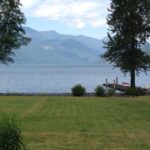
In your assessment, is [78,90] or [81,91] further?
[81,91]

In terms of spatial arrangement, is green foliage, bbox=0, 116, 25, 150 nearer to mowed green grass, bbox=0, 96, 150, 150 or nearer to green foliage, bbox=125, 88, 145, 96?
mowed green grass, bbox=0, 96, 150, 150

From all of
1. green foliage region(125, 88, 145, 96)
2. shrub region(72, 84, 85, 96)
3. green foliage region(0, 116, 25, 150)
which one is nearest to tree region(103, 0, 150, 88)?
green foliage region(125, 88, 145, 96)

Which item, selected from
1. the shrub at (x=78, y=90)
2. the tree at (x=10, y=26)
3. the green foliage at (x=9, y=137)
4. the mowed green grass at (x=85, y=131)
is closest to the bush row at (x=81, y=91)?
the shrub at (x=78, y=90)

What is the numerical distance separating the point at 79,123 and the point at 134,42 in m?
39.2

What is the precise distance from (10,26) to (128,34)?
14396mm

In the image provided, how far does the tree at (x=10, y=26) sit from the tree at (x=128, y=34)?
10.8m

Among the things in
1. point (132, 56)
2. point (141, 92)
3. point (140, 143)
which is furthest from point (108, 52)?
point (140, 143)

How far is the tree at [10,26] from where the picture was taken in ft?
206

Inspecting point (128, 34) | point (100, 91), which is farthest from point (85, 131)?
point (128, 34)

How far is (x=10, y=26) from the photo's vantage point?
6369 cm

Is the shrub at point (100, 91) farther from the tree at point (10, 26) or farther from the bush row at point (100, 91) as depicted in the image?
the tree at point (10, 26)

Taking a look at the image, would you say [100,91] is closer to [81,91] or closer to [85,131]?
[81,91]

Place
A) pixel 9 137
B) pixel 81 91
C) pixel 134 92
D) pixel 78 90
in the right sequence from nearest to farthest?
pixel 9 137, pixel 78 90, pixel 81 91, pixel 134 92

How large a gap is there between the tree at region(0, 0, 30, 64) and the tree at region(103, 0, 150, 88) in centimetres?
1081
